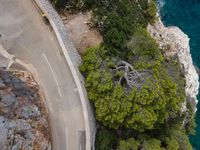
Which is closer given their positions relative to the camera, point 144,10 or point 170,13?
point 144,10

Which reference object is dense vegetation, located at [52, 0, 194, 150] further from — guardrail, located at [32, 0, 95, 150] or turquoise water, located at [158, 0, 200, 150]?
turquoise water, located at [158, 0, 200, 150]

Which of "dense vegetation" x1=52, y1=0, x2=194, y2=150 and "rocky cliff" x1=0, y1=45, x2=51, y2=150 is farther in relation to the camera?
"dense vegetation" x1=52, y1=0, x2=194, y2=150

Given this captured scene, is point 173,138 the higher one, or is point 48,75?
point 48,75

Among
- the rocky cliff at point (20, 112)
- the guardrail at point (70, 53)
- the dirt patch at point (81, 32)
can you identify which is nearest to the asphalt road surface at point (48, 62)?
the guardrail at point (70, 53)

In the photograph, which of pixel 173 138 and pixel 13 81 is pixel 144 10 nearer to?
pixel 173 138

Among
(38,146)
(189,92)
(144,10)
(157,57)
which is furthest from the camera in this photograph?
(189,92)

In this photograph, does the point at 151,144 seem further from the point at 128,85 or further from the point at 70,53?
the point at 70,53

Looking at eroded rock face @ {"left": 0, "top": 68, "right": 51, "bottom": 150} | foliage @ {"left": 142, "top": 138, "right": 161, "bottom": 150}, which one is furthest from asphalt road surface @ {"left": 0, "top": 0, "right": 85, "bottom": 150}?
foliage @ {"left": 142, "top": 138, "right": 161, "bottom": 150}

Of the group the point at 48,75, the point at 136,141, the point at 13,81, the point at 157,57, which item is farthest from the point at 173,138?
the point at 13,81
